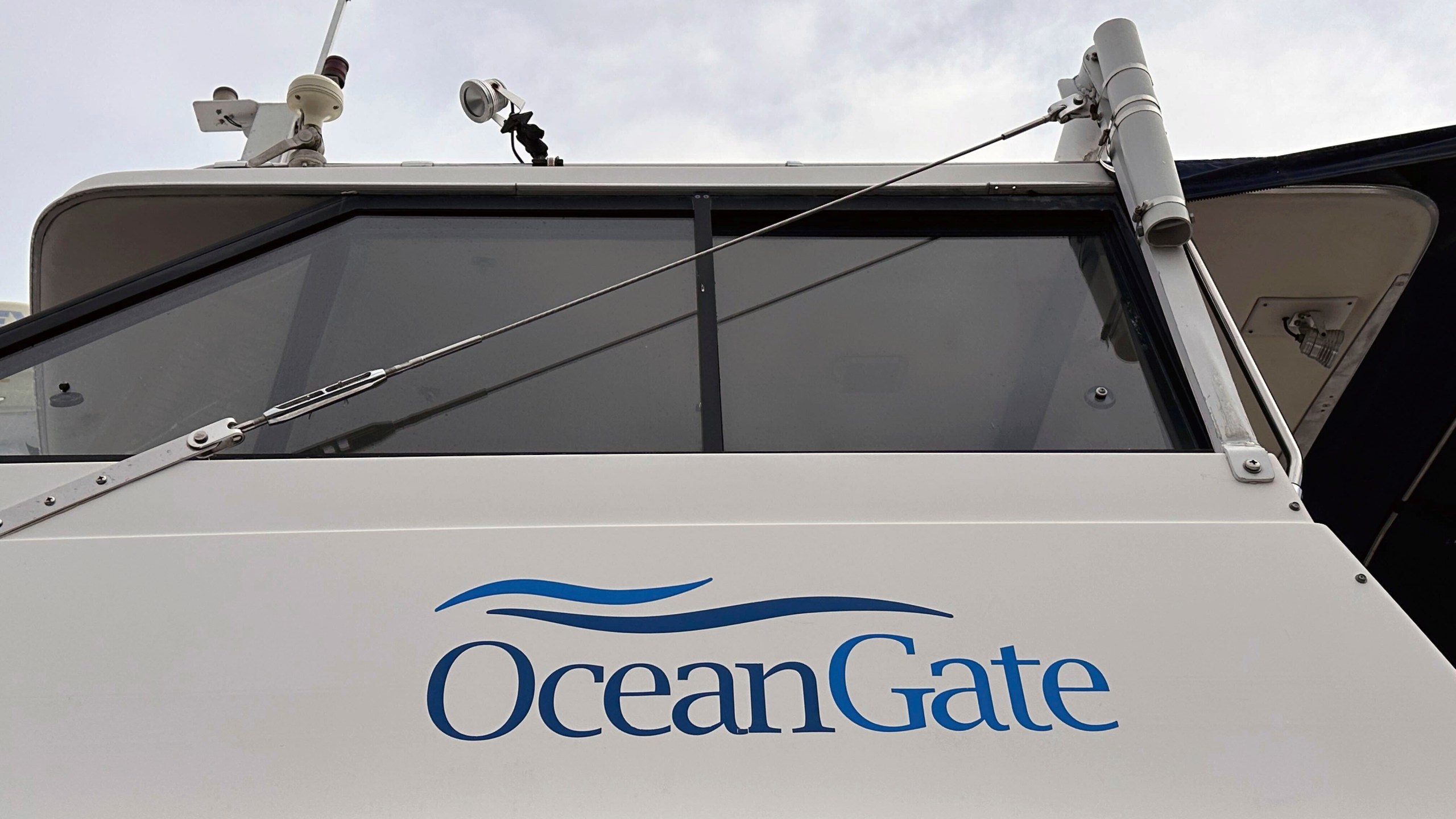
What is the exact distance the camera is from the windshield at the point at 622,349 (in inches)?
62.6

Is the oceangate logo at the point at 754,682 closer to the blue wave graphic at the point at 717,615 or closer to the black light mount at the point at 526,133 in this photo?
the blue wave graphic at the point at 717,615

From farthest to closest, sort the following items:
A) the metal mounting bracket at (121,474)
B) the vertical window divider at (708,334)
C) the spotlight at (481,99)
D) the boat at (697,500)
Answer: the spotlight at (481,99)
the vertical window divider at (708,334)
the metal mounting bracket at (121,474)
the boat at (697,500)

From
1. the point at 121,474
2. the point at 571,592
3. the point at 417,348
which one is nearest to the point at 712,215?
the point at 417,348

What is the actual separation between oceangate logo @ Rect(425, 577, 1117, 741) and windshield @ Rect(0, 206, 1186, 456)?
1.13 feet

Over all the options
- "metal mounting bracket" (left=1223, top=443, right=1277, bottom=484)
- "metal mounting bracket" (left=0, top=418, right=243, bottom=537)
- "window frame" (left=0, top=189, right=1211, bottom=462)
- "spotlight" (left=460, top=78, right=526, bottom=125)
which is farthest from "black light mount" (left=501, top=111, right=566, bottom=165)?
"metal mounting bracket" (left=1223, top=443, right=1277, bottom=484)

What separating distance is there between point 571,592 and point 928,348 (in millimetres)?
804

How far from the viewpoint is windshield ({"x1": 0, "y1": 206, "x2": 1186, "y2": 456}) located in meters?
1.59

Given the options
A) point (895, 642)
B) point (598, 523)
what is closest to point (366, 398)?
point (598, 523)

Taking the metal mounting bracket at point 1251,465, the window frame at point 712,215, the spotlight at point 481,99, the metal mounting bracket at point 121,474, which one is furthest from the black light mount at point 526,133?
the metal mounting bracket at point 1251,465

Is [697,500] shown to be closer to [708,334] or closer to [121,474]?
[708,334]

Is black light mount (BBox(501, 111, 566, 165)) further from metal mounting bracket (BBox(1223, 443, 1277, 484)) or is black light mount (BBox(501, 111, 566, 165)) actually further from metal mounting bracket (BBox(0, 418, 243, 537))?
metal mounting bracket (BBox(1223, 443, 1277, 484))

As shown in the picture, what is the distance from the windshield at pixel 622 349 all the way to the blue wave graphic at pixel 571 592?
0.97 ft

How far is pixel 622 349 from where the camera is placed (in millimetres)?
1695

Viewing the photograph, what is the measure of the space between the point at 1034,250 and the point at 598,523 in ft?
3.36
